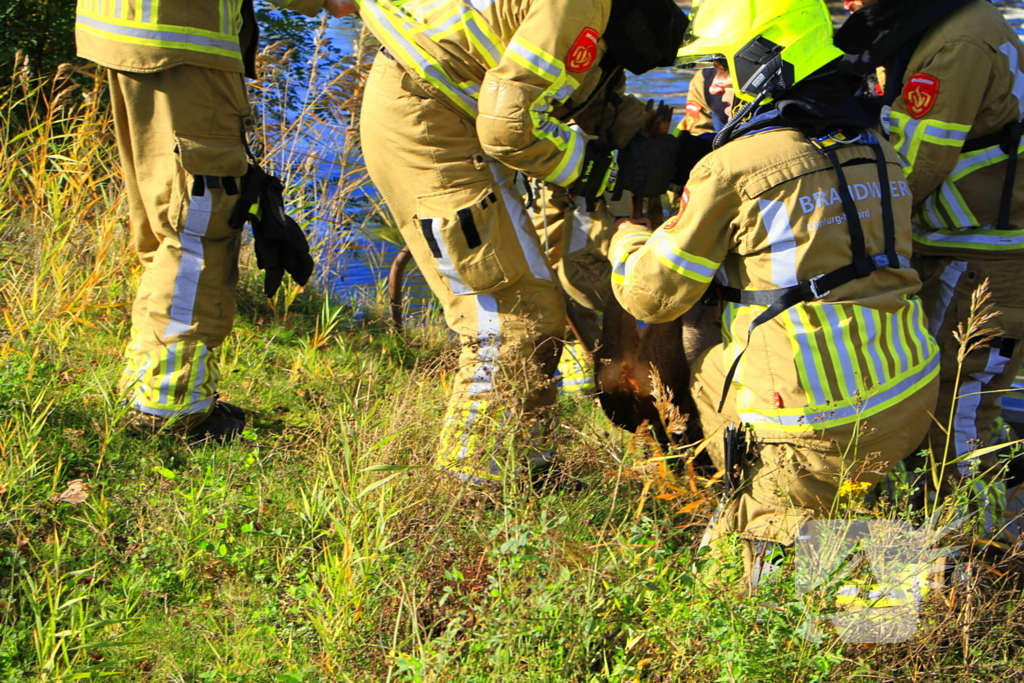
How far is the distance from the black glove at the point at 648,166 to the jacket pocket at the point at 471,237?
0.45 m

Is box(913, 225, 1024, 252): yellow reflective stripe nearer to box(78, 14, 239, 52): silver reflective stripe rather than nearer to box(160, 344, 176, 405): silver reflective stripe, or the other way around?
box(78, 14, 239, 52): silver reflective stripe

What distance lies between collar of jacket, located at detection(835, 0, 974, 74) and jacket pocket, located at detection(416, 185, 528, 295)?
135 centimetres

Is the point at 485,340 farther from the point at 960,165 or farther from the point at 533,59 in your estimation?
the point at 960,165

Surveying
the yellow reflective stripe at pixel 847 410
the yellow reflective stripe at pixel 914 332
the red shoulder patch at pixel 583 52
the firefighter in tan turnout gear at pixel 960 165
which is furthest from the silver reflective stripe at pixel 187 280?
the firefighter in tan turnout gear at pixel 960 165

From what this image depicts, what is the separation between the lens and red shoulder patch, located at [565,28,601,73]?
2.92 meters

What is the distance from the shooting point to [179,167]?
127 inches

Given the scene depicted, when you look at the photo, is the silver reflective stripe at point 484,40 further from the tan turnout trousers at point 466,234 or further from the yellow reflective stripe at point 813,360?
the yellow reflective stripe at point 813,360

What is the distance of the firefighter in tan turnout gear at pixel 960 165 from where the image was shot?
3.14m

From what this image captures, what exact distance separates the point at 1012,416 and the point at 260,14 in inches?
258

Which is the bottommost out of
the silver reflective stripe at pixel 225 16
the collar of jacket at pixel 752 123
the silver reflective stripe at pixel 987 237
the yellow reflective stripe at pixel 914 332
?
the silver reflective stripe at pixel 987 237

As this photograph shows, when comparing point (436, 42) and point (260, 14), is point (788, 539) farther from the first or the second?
point (260, 14)

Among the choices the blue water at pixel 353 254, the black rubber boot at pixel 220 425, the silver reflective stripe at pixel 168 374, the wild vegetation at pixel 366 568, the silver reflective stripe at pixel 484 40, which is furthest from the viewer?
the blue water at pixel 353 254

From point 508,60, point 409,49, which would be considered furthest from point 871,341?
point 409,49

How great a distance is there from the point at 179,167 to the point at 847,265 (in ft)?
7.58
